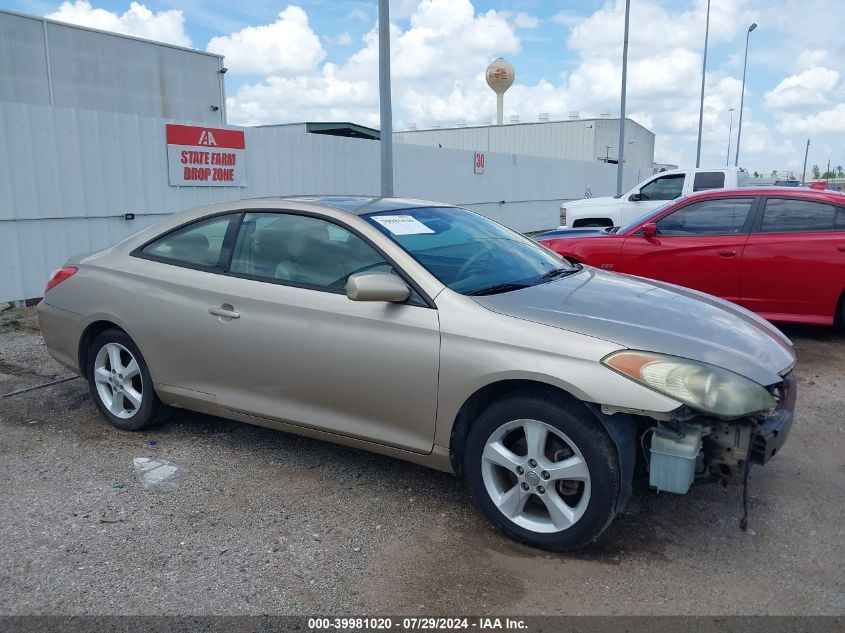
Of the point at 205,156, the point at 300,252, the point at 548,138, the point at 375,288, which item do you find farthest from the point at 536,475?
the point at 548,138

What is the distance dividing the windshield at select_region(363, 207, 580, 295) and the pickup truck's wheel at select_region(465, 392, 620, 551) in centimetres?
71

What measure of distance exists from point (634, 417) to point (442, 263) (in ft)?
4.05

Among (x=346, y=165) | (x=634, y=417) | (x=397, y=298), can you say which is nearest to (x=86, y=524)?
(x=397, y=298)

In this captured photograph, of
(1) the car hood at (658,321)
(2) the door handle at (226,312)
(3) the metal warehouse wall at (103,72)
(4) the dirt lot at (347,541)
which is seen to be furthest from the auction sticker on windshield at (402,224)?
(3) the metal warehouse wall at (103,72)

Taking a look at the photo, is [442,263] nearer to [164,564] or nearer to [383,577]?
[383,577]

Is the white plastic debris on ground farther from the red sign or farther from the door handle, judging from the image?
the red sign

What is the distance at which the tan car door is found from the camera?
3404 millimetres

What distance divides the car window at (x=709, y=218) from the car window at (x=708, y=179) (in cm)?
605

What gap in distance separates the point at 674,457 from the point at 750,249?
479 centimetres

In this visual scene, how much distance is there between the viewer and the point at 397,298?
3371 mm

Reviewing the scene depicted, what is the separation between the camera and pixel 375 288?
333 centimetres

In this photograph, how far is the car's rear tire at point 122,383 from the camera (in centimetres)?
446

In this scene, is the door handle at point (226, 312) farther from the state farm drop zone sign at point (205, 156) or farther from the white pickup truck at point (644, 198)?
the white pickup truck at point (644, 198)

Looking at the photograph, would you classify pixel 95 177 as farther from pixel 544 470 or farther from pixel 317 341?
pixel 544 470
